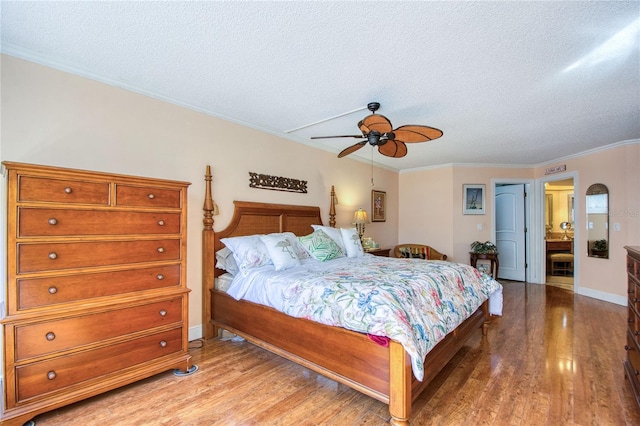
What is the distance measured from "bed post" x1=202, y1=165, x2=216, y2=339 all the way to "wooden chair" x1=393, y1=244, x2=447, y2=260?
3.83 metres

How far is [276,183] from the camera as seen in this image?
390 centimetres

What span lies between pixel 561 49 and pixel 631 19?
333mm

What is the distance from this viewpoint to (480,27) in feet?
5.97

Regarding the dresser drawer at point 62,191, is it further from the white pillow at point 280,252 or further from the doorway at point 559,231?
the doorway at point 559,231

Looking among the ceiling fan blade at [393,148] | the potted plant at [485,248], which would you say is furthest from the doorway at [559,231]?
the ceiling fan blade at [393,148]

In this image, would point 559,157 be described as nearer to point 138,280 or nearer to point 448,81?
point 448,81

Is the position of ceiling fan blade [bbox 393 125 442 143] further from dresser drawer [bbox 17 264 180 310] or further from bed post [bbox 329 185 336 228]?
dresser drawer [bbox 17 264 180 310]

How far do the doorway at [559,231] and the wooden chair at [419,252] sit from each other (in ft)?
8.27

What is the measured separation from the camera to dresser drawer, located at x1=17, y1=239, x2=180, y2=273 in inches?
70.0

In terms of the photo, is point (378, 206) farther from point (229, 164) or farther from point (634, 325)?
point (634, 325)

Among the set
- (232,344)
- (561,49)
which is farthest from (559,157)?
(232,344)

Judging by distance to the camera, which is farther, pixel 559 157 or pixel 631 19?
pixel 559 157

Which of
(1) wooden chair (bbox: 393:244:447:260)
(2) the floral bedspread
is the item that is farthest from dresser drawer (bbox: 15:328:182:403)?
(1) wooden chair (bbox: 393:244:447:260)

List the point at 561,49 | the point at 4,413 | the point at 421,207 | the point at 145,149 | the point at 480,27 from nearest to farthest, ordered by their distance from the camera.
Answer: the point at 4,413, the point at 480,27, the point at 561,49, the point at 145,149, the point at 421,207
